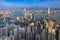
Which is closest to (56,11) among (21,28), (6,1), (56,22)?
(56,22)

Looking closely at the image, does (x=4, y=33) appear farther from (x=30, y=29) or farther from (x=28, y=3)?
(x=28, y=3)

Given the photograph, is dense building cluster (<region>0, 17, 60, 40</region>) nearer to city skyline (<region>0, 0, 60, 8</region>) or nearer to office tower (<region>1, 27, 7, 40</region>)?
office tower (<region>1, 27, 7, 40</region>)

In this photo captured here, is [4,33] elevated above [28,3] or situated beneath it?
situated beneath

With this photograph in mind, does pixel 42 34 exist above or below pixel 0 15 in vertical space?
below

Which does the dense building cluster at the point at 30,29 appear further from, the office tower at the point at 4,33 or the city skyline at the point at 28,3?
the city skyline at the point at 28,3

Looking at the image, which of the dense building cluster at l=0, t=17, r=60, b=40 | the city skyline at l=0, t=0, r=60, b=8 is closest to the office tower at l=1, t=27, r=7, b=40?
the dense building cluster at l=0, t=17, r=60, b=40

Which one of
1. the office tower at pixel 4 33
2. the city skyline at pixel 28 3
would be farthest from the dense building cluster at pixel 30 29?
the city skyline at pixel 28 3

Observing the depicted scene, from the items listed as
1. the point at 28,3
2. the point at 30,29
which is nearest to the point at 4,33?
the point at 30,29

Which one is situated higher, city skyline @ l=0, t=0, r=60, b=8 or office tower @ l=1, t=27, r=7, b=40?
city skyline @ l=0, t=0, r=60, b=8

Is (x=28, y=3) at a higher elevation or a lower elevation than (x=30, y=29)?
higher

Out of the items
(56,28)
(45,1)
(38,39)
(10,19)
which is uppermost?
(45,1)

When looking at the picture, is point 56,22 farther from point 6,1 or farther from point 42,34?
point 6,1
